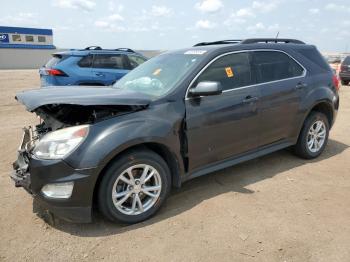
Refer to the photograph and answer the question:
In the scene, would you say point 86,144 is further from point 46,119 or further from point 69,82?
point 69,82

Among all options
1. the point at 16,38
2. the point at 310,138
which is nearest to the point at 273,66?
the point at 310,138

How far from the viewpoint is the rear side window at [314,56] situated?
5.32m

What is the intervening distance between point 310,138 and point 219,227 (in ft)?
8.76

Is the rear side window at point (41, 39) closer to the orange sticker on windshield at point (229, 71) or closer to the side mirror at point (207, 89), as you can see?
the orange sticker on windshield at point (229, 71)

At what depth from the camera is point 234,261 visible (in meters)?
3.02

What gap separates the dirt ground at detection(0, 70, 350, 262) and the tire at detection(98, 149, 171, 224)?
5.5 inches

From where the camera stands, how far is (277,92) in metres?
4.73

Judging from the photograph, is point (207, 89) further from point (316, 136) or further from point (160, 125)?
point (316, 136)

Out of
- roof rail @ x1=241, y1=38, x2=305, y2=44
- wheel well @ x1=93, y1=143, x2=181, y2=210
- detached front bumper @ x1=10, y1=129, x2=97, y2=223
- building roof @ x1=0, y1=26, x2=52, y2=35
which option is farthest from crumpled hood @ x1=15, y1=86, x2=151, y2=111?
building roof @ x1=0, y1=26, x2=52, y2=35

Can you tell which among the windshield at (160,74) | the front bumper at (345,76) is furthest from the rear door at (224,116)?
the front bumper at (345,76)

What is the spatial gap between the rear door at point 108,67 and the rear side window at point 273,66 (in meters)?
5.69

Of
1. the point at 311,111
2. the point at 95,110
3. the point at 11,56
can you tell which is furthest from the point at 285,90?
the point at 11,56

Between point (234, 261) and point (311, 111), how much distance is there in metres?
3.19

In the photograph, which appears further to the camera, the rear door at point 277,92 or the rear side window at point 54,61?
the rear side window at point 54,61
